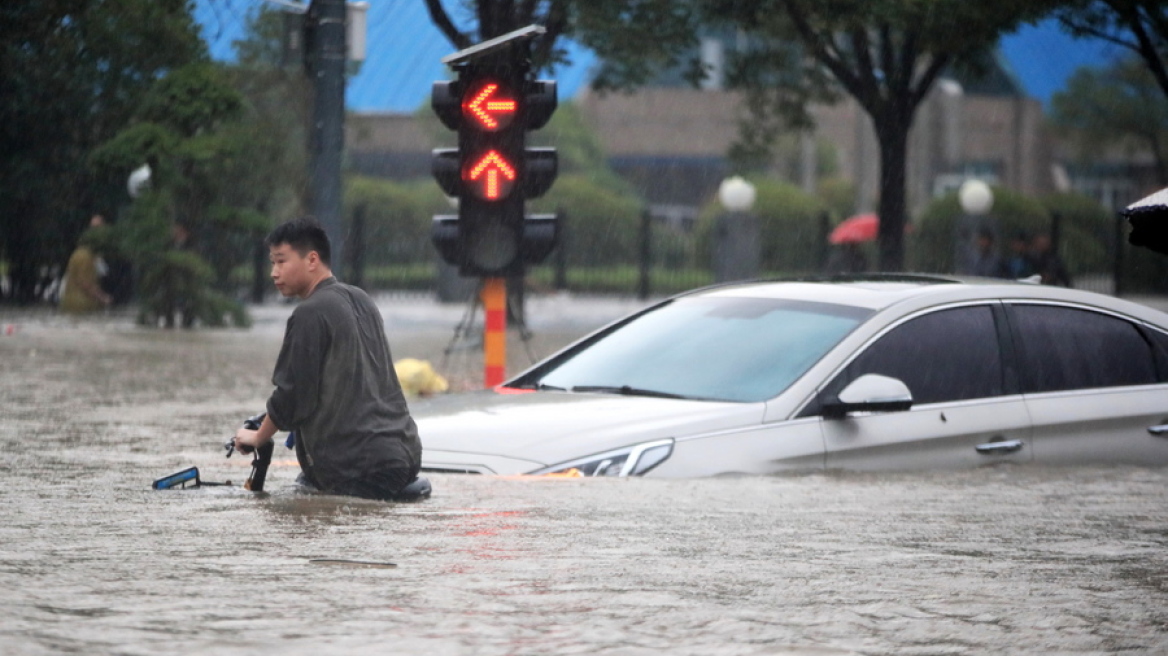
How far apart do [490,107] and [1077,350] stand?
4.31m

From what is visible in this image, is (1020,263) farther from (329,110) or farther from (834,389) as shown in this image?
(834,389)

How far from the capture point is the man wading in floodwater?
7078 millimetres

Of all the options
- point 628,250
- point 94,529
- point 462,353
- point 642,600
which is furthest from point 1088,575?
point 628,250

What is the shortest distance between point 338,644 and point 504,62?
746 centimetres

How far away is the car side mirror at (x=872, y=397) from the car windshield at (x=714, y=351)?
27cm

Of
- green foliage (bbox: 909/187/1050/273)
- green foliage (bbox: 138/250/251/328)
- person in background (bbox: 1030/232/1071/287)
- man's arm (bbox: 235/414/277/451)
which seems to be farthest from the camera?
green foliage (bbox: 909/187/1050/273)

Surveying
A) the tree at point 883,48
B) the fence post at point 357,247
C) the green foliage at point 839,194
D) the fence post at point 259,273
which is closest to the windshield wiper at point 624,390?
the tree at point 883,48

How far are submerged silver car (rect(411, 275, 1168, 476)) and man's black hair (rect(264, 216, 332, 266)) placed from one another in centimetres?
117

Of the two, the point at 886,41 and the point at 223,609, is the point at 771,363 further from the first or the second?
the point at 886,41

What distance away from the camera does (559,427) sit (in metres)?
7.94

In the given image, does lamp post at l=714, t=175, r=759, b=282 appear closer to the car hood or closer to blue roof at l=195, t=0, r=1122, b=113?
blue roof at l=195, t=0, r=1122, b=113

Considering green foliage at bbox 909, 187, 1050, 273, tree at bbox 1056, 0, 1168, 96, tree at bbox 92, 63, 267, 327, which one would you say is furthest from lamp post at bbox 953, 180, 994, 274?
tree at bbox 92, 63, 267, 327

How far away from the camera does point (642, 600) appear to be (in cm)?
543

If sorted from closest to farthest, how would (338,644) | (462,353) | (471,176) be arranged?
(338,644) → (471,176) → (462,353)
